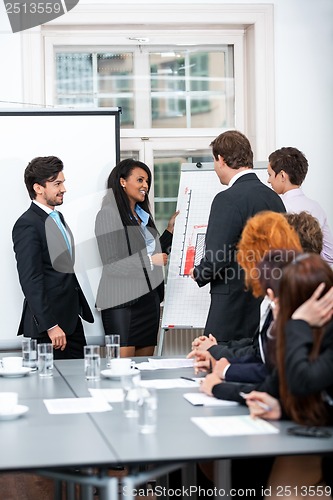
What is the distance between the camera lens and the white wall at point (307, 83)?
562cm

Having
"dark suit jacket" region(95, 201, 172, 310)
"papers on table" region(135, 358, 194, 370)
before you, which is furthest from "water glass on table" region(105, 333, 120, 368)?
"dark suit jacket" region(95, 201, 172, 310)

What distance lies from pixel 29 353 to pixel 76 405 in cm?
81

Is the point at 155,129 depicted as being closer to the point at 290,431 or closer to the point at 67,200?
the point at 67,200

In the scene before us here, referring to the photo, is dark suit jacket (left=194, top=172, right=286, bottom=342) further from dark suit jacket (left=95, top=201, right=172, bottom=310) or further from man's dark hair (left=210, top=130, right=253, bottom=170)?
dark suit jacket (left=95, top=201, right=172, bottom=310)

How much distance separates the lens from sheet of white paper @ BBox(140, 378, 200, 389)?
282cm

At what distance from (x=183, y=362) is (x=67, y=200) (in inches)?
77.2

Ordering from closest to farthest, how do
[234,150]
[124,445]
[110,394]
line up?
[124,445] < [110,394] < [234,150]

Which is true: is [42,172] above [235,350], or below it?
above

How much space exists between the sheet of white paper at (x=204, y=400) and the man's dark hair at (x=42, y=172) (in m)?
2.08

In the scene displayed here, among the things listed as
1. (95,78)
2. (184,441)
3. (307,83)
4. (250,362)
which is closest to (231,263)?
(250,362)

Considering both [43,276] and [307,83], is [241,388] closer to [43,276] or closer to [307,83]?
[43,276]

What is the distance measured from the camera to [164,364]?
3.29m

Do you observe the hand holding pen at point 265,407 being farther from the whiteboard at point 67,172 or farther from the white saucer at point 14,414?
the whiteboard at point 67,172

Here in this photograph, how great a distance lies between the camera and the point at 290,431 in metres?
2.13
